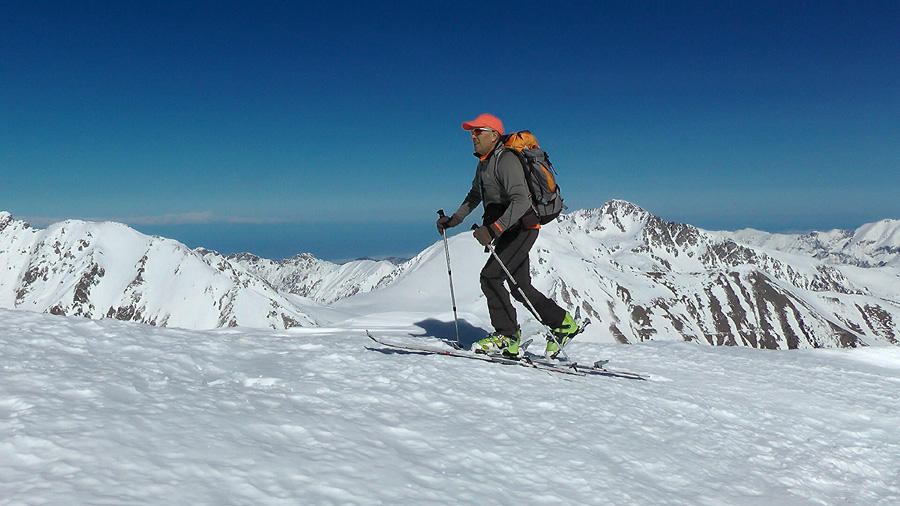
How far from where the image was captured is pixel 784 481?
5293 mm

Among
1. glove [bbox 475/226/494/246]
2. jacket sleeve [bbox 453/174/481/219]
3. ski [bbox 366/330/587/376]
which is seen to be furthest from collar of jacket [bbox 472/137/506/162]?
ski [bbox 366/330/587/376]

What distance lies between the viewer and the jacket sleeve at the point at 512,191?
802 centimetres

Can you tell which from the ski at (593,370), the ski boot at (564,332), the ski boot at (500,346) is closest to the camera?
the ski at (593,370)

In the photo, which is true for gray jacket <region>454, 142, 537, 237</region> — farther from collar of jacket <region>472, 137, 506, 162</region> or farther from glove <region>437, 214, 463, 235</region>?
glove <region>437, 214, 463, 235</region>

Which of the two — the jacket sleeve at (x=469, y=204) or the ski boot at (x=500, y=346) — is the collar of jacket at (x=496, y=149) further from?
the ski boot at (x=500, y=346)

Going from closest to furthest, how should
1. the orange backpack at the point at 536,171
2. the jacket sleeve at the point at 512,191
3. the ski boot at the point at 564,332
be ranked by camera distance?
the jacket sleeve at the point at 512,191 < the orange backpack at the point at 536,171 < the ski boot at the point at 564,332

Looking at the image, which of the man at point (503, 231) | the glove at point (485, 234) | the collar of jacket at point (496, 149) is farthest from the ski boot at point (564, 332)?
the collar of jacket at point (496, 149)

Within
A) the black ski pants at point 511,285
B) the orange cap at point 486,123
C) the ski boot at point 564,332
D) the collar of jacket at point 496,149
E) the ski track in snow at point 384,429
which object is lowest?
the ski track in snow at point 384,429

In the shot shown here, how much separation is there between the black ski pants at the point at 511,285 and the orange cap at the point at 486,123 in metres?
1.72

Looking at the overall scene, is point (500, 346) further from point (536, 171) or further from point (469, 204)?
point (536, 171)

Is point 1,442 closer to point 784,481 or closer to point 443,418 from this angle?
point 443,418

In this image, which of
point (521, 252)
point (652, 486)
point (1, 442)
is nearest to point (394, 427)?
point (652, 486)

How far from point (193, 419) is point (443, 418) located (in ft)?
7.93

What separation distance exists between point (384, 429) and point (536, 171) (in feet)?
16.2
